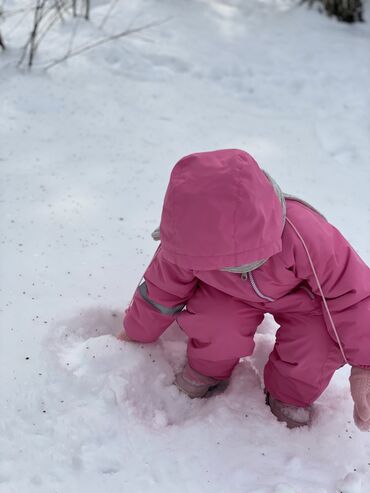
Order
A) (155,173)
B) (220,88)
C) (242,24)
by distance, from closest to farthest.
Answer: (155,173) < (220,88) < (242,24)

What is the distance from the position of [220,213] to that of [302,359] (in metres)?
0.47

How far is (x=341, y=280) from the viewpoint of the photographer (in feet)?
4.30

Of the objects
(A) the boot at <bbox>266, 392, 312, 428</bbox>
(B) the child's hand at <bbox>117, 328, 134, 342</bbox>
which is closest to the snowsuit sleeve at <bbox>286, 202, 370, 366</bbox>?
(A) the boot at <bbox>266, 392, 312, 428</bbox>

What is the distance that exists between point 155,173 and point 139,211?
0.24 metres

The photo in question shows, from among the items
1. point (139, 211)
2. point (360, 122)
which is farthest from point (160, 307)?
point (360, 122)

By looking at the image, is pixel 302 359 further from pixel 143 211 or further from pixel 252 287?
pixel 143 211

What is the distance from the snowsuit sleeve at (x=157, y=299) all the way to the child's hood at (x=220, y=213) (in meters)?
0.23

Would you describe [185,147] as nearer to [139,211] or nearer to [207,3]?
[139,211]

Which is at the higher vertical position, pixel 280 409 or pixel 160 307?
pixel 160 307

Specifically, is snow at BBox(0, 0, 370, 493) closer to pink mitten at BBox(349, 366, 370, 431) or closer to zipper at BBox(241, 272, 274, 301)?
pink mitten at BBox(349, 366, 370, 431)

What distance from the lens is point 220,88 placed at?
275 centimetres

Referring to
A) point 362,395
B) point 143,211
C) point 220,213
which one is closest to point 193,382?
point 362,395

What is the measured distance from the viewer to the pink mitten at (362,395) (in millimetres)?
1323

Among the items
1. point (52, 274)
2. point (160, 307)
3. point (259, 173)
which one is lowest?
point (52, 274)
